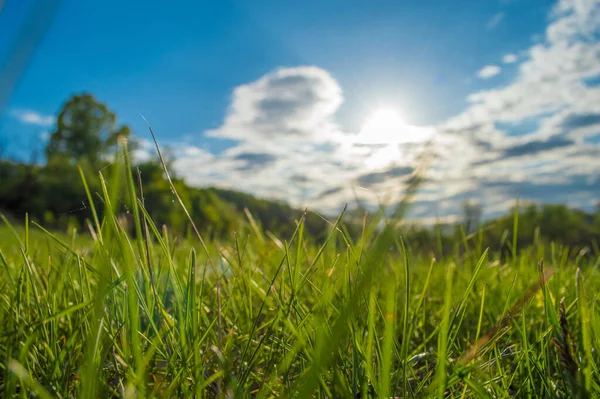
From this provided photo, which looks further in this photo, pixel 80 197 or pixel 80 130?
pixel 80 130

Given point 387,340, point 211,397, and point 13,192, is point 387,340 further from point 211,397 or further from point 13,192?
point 13,192

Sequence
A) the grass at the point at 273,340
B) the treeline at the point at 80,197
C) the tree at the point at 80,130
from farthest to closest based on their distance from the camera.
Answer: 1. the tree at the point at 80,130
2. the treeline at the point at 80,197
3. the grass at the point at 273,340

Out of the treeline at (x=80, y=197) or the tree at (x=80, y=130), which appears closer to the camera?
the treeline at (x=80, y=197)

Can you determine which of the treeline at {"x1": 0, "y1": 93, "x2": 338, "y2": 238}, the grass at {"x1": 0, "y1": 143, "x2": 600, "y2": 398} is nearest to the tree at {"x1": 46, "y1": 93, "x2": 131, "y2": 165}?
the treeline at {"x1": 0, "y1": 93, "x2": 338, "y2": 238}

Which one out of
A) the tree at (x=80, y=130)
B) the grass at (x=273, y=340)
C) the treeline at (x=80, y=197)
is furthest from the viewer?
the tree at (x=80, y=130)

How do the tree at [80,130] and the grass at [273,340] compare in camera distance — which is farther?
the tree at [80,130]

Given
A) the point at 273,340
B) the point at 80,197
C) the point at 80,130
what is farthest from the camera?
the point at 80,130

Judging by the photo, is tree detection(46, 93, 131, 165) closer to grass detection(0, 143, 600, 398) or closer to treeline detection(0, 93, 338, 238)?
treeline detection(0, 93, 338, 238)

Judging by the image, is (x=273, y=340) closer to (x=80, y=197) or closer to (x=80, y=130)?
(x=80, y=197)

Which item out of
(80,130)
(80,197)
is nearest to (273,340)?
(80,197)

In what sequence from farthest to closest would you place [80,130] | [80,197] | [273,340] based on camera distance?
1. [80,130]
2. [80,197]
3. [273,340]

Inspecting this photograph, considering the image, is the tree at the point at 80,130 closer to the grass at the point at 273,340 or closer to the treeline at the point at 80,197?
the treeline at the point at 80,197

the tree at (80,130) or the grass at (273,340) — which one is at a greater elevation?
the tree at (80,130)

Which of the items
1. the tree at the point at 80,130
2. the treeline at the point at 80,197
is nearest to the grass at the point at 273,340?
the treeline at the point at 80,197
